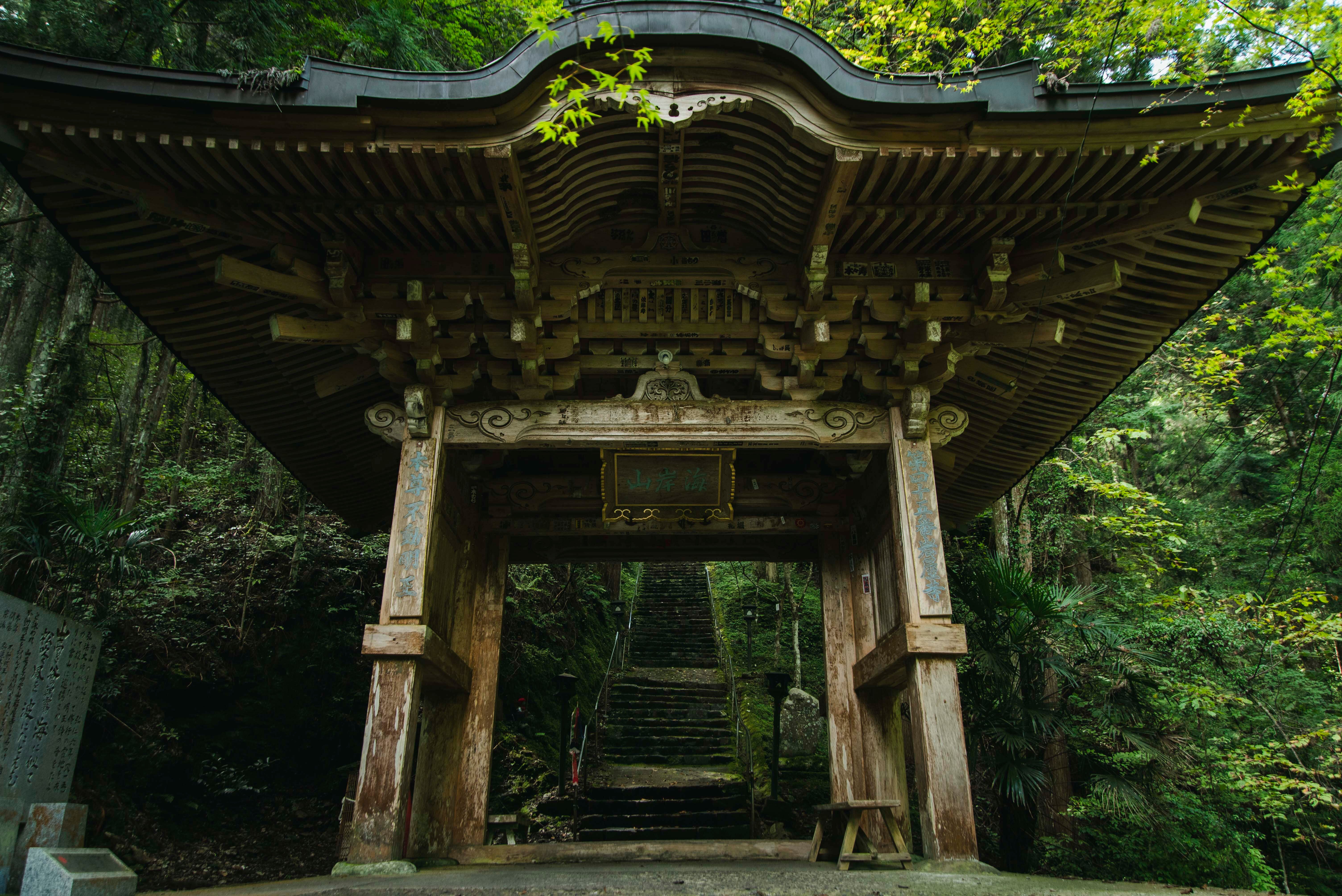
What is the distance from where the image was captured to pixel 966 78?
4.68m

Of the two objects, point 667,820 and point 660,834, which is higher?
point 667,820

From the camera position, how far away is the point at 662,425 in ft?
18.9

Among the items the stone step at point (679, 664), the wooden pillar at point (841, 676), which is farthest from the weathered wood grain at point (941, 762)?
the stone step at point (679, 664)

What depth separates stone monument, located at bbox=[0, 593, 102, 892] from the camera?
14.0ft

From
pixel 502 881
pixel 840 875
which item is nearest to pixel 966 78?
pixel 840 875

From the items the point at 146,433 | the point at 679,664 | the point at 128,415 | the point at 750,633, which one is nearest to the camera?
the point at 146,433

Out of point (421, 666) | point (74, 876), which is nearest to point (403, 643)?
point (421, 666)

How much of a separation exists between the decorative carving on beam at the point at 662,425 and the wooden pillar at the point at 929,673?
393 mm

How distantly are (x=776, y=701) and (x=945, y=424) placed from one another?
506 cm

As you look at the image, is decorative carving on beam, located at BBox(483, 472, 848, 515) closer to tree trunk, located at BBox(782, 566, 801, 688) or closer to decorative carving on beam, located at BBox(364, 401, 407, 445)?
decorative carving on beam, located at BBox(364, 401, 407, 445)

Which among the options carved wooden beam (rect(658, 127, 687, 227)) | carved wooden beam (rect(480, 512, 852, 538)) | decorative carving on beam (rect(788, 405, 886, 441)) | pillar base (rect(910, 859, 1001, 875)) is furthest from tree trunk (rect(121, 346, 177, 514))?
pillar base (rect(910, 859, 1001, 875))

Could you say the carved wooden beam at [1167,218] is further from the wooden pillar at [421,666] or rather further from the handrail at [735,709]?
the handrail at [735,709]

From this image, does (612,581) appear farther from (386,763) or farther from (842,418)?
(386,763)

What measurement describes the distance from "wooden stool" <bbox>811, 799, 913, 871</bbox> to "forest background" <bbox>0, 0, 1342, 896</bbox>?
1863mm
